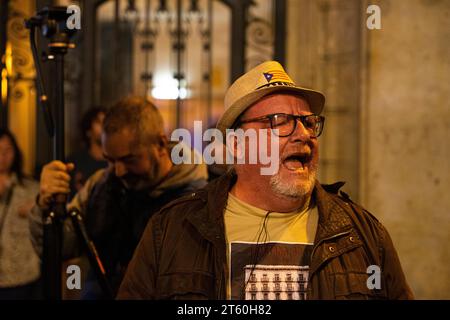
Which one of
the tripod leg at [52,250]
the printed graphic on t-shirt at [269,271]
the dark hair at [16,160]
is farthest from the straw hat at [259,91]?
the dark hair at [16,160]

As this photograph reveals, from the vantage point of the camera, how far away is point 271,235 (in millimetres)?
2363

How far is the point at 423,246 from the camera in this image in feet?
14.9

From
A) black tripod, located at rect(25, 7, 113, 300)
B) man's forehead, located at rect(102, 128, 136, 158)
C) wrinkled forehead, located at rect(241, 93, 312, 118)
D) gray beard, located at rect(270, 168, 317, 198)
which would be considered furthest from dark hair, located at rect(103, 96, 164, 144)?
gray beard, located at rect(270, 168, 317, 198)

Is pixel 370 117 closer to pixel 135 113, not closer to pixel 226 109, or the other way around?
pixel 135 113

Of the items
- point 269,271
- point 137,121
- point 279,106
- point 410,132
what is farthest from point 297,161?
point 410,132

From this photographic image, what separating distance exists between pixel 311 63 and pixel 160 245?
3.48 m

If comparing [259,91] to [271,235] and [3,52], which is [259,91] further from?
[3,52]

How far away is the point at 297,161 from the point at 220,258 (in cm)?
45

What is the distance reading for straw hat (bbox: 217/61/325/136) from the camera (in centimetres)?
242

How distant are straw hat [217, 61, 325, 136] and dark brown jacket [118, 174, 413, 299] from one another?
0.34 meters

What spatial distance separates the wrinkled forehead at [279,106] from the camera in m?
2.42

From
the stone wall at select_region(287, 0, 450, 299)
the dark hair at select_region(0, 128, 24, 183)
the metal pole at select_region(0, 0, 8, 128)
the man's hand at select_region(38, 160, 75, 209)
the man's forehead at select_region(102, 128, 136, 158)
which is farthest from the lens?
the metal pole at select_region(0, 0, 8, 128)

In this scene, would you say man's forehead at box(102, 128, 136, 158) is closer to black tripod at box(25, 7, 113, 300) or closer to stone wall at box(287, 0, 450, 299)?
black tripod at box(25, 7, 113, 300)

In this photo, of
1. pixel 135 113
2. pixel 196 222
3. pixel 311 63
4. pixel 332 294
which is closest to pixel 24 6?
pixel 311 63
